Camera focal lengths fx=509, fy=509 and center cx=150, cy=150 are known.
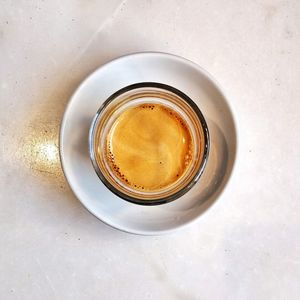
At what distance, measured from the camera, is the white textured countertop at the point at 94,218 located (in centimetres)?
92

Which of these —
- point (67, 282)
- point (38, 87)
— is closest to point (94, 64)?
point (38, 87)

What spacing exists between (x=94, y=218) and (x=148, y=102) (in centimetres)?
23

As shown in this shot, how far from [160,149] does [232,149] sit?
0.40 feet

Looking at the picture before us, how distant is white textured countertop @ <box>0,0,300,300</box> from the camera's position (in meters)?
0.92

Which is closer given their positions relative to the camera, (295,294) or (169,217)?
(169,217)

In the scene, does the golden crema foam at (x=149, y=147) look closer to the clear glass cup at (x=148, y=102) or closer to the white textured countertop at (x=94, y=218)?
the clear glass cup at (x=148, y=102)

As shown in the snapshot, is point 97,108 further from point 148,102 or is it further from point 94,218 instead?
point 94,218

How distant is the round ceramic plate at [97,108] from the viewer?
83 centimetres

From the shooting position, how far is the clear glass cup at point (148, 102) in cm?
82

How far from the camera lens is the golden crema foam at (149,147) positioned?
87 cm

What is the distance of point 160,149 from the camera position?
34.2 inches

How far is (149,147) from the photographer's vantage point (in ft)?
2.84

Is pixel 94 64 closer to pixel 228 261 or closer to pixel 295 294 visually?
pixel 228 261

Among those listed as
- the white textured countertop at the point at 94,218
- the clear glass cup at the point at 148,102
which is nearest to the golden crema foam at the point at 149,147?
the clear glass cup at the point at 148,102
